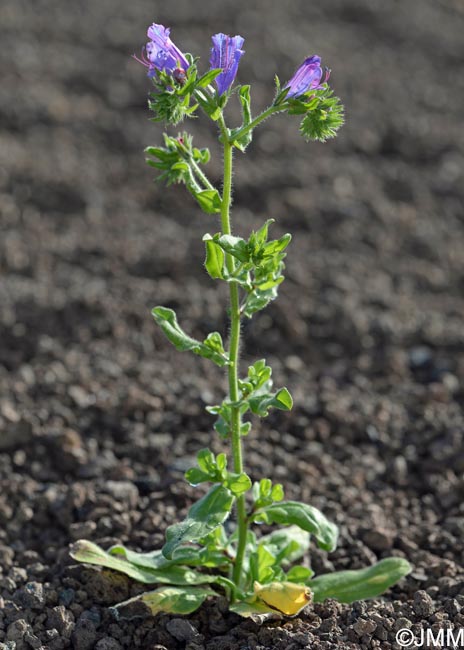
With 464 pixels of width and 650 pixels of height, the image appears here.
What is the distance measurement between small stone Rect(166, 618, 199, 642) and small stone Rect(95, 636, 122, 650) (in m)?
0.18

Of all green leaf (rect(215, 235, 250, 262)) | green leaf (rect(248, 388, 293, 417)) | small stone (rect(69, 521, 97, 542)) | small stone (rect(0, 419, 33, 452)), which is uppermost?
green leaf (rect(215, 235, 250, 262))

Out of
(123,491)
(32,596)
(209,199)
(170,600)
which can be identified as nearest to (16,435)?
(123,491)

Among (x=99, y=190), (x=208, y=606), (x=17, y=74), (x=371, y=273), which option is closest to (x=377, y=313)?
(x=371, y=273)

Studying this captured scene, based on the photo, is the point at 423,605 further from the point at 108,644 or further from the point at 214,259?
the point at 214,259

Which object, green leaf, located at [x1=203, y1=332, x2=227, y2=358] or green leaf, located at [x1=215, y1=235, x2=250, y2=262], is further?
green leaf, located at [x1=203, y1=332, x2=227, y2=358]

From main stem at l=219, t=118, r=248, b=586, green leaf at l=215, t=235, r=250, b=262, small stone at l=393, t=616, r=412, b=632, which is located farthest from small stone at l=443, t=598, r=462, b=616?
green leaf at l=215, t=235, r=250, b=262

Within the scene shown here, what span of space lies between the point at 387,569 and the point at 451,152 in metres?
4.94

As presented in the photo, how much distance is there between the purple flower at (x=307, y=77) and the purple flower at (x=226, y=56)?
0.18 m

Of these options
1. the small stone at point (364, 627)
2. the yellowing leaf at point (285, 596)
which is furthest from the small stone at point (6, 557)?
the small stone at point (364, 627)

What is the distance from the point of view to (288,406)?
3.02m

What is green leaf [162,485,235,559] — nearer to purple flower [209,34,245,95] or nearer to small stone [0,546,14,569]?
small stone [0,546,14,569]

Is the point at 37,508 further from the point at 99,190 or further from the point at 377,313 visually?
the point at 99,190

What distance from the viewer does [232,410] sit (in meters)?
3.18

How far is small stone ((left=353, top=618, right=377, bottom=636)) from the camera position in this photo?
3092mm
